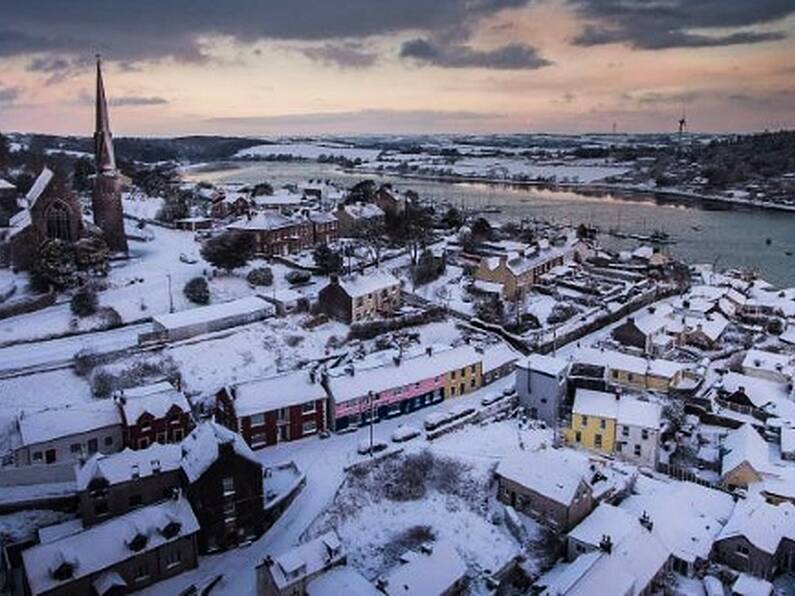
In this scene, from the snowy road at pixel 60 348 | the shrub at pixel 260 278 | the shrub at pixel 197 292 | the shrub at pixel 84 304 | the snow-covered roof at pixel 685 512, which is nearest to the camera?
the snow-covered roof at pixel 685 512

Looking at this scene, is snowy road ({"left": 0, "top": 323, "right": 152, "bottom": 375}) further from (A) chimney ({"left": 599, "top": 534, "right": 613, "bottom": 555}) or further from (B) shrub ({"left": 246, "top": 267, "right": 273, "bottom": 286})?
(A) chimney ({"left": 599, "top": 534, "right": 613, "bottom": 555})

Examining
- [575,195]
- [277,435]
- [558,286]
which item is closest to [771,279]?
[558,286]

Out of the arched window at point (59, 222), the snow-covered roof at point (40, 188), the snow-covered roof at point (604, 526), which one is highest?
the snow-covered roof at point (40, 188)

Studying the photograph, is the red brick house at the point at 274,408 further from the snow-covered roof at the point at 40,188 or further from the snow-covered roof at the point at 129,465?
the snow-covered roof at the point at 40,188

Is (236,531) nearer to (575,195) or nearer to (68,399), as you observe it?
(68,399)

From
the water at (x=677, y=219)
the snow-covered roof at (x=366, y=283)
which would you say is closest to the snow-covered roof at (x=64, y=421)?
the snow-covered roof at (x=366, y=283)

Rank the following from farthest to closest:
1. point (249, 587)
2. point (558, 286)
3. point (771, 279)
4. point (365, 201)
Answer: point (365, 201) < point (771, 279) < point (558, 286) < point (249, 587)

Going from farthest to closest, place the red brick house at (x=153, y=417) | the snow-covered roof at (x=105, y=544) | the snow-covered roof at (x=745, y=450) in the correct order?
1. the snow-covered roof at (x=745, y=450)
2. the red brick house at (x=153, y=417)
3. the snow-covered roof at (x=105, y=544)
